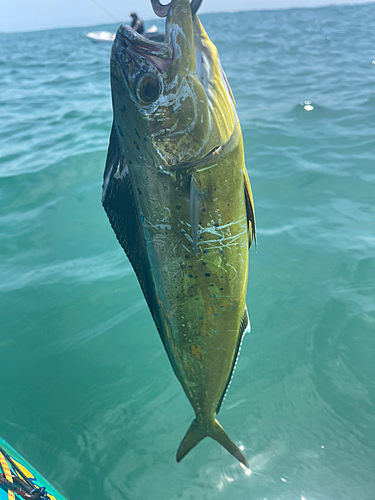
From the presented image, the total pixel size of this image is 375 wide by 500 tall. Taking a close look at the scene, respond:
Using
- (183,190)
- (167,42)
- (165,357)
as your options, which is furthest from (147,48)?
(165,357)

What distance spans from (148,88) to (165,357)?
2636 mm

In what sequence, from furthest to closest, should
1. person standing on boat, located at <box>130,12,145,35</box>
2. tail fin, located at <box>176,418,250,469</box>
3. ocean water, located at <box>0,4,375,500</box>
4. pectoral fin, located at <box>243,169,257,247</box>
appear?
ocean water, located at <box>0,4,375,500</box>, tail fin, located at <box>176,418,250,469</box>, pectoral fin, located at <box>243,169,257,247</box>, person standing on boat, located at <box>130,12,145,35</box>

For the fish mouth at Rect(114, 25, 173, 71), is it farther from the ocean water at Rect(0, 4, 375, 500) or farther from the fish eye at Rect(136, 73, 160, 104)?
the ocean water at Rect(0, 4, 375, 500)

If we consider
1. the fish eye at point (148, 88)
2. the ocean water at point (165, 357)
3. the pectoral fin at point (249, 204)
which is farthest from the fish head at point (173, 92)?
the ocean water at point (165, 357)

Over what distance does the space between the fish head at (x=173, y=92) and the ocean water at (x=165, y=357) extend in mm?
2346

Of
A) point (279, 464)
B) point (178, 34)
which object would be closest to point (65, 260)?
point (279, 464)

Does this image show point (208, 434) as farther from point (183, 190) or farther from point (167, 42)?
point (167, 42)

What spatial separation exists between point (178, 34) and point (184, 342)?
4.81 ft

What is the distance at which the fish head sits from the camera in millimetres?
1438

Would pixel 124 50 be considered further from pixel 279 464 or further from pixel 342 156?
pixel 342 156

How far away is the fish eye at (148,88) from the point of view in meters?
1.48

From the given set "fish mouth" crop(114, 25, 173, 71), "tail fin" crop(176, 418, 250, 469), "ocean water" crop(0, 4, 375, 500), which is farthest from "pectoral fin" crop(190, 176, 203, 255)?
"ocean water" crop(0, 4, 375, 500)

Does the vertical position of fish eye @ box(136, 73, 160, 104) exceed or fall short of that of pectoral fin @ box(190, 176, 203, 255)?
it exceeds it

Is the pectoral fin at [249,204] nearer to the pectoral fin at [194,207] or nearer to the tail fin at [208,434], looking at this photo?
the pectoral fin at [194,207]
